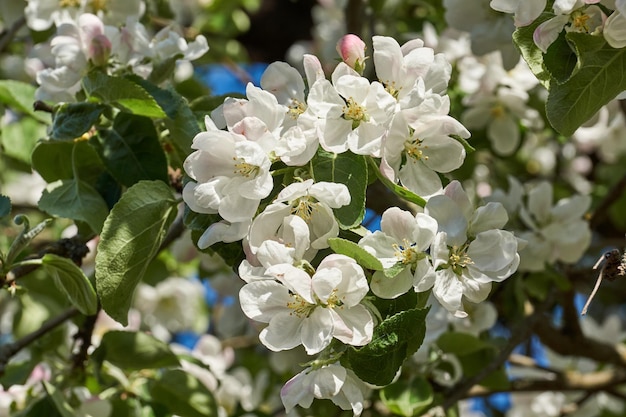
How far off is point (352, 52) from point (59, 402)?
0.68m

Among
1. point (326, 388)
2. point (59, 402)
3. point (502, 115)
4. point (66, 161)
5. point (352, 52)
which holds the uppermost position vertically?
point (352, 52)

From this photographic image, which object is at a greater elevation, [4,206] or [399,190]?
[399,190]

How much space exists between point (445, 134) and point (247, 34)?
104 inches

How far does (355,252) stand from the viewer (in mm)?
995

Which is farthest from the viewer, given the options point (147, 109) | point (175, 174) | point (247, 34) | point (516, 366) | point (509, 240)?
point (247, 34)

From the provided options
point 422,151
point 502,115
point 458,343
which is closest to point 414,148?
point 422,151

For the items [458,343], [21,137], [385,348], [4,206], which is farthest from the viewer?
[21,137]

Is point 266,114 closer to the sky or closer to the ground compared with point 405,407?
closer to the sky

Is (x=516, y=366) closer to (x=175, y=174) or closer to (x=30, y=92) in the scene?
(x=175, y=174)

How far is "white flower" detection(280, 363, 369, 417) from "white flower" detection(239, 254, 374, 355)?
3cm

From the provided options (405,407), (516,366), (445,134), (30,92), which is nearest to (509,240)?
(445,134)

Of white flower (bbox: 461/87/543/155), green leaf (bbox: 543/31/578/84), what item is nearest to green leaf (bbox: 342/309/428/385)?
green leaf (bbox: 543/31/578/84)

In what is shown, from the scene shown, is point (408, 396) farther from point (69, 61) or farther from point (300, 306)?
point (69, 61)

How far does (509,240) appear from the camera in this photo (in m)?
1.05
